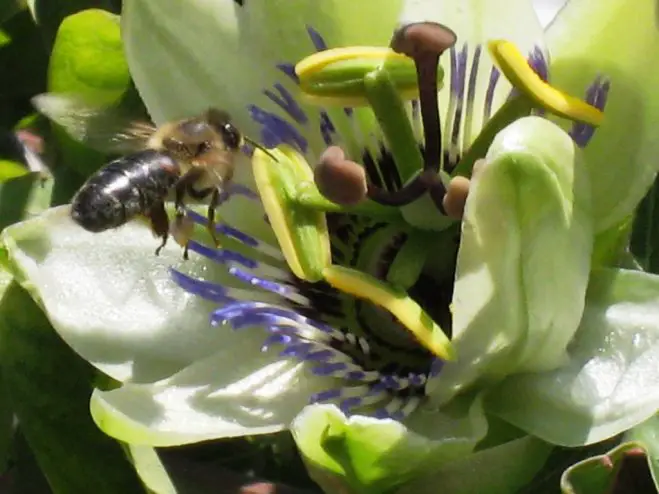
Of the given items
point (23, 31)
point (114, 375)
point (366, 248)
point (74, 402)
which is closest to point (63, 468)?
point (74, 402)

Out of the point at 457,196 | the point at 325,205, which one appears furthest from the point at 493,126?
the point at 325,205

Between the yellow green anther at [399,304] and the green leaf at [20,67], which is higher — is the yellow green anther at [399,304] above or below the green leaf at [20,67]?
above

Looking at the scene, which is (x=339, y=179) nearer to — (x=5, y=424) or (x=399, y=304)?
(x=399, y=304)

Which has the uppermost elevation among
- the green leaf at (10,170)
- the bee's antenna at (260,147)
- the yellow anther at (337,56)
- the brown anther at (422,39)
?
the brown anther at (422,39)

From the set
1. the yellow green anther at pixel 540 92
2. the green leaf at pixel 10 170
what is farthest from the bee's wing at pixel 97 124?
the yellow green anther at pixel 540 92

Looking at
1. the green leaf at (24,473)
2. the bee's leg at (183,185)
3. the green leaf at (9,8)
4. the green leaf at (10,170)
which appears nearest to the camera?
the bee's leg at (183,185)

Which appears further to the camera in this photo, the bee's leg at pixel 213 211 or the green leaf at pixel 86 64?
the green leaf at pixel 86 64

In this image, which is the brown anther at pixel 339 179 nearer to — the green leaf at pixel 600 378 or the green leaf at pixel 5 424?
the green leaf at pixel 600 378
